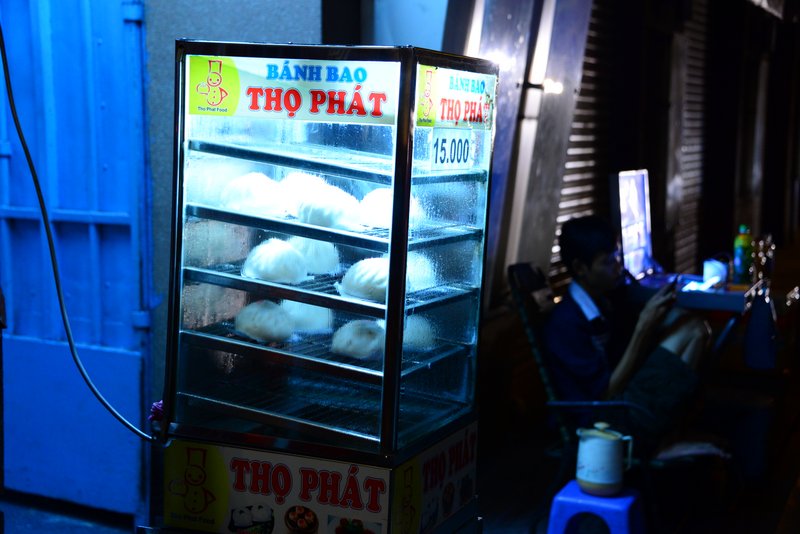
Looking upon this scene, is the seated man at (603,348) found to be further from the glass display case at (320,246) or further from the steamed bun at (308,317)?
the steamed bun at (308,317)

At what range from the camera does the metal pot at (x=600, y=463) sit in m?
4.46

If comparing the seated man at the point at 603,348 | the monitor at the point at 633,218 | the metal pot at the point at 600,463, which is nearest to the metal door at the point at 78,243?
the seated man at the point at 603,348

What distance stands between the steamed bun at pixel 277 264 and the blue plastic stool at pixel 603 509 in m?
1.92

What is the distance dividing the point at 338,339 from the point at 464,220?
0.66 meters

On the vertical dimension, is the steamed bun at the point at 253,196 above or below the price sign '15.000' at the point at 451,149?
below

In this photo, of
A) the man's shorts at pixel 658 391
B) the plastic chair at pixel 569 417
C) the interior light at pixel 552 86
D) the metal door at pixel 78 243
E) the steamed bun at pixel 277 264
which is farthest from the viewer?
the interior light at pixel 552 86

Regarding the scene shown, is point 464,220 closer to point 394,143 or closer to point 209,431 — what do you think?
point 394,143

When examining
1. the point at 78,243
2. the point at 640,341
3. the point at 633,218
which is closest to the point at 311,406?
the point at 640,341

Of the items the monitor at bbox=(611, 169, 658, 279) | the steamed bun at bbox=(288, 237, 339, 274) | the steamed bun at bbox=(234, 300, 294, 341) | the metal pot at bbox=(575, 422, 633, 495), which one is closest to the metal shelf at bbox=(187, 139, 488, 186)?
the steamed bun at bbox=(288, 237, 339, 274)

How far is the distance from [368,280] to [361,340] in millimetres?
201

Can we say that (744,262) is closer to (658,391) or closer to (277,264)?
(658,391)

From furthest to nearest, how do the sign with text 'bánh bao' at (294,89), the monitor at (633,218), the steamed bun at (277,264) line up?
the monitor at (633,218)
the steamed bun at (277,264)
the sign with text 'bánh bao' at (294,89)

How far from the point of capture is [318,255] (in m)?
3.32

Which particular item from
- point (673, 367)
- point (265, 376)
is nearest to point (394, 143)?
point (265, 376)
